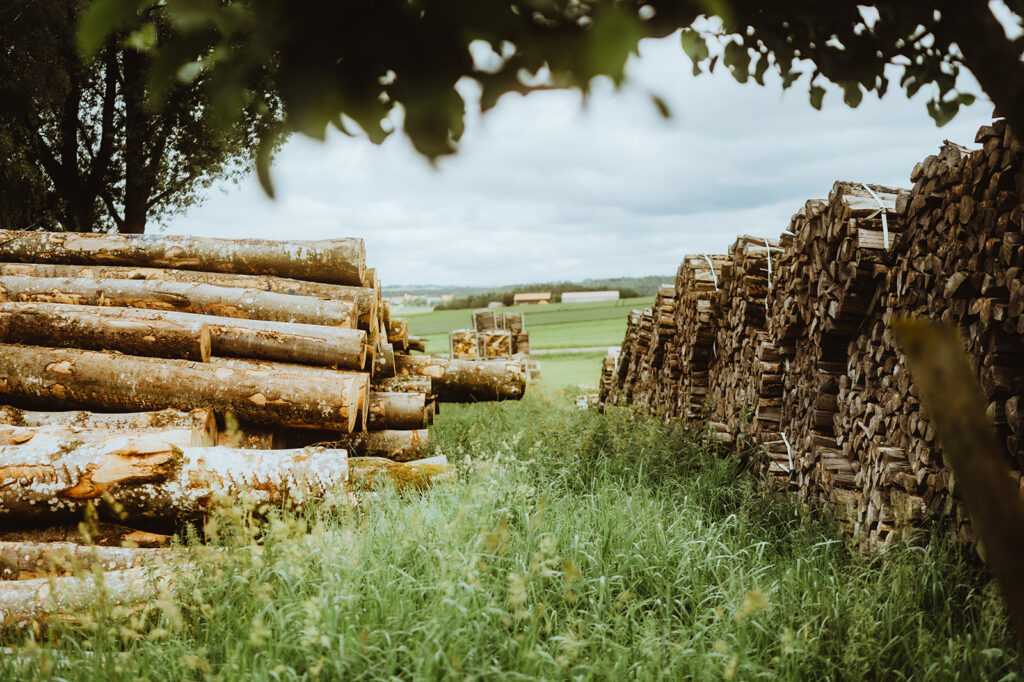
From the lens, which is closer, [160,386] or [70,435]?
[70,435]

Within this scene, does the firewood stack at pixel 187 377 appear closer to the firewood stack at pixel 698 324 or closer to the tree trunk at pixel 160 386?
the tree trunk at pixel 160 386

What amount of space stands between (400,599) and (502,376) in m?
4.78

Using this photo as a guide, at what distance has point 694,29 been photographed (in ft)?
9.59

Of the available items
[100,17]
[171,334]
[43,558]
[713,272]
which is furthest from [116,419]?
[713,272]

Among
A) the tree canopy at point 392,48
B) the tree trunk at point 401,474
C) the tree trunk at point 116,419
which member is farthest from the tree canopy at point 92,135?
the tree canopy at point 392,48

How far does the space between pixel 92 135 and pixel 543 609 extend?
14.4 meters

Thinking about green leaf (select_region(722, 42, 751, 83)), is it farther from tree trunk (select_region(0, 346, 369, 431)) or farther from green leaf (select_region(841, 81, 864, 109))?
tree trunk (select_region(0, 346, 369, 431))

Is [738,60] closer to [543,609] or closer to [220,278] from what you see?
Answer: [543,609]

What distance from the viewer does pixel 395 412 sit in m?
5.75

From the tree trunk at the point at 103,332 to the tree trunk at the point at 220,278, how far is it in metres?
0.91

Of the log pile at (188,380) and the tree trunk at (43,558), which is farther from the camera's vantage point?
the log pile at (188,380)

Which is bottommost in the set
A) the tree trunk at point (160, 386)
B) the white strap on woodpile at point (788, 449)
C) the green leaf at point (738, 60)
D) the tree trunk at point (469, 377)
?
the white strap on woodpile at point (788, 449)

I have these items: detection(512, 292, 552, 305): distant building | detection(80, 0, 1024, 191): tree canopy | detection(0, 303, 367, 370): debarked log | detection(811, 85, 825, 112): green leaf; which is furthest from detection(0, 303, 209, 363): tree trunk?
detection(512, 292, 552, 305): distant building

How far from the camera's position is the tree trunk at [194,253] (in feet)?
19.1
